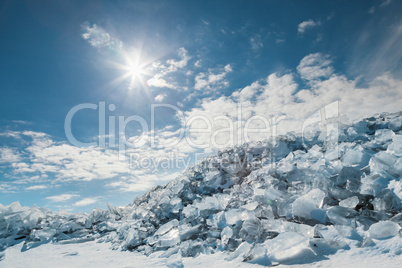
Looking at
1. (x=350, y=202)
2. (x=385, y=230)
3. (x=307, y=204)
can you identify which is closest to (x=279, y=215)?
(x=307, y=204)

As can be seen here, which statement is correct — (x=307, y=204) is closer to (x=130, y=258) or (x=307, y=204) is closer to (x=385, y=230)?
(x=385, y=230)

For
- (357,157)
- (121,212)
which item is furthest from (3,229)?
(357,157)

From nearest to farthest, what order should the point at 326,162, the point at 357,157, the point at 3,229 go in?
the point at 357,157, the point at 326,162, the point at 3,229

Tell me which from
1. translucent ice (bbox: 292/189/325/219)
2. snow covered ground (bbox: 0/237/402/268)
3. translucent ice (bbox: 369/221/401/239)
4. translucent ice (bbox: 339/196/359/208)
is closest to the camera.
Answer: snow covered ground (bbox: 0/237/402/268)

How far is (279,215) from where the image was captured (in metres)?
1.93

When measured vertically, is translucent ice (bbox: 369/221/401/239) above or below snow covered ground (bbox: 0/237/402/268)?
above

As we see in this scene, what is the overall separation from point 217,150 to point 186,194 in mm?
1608

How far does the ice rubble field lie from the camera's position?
1396 millimetres

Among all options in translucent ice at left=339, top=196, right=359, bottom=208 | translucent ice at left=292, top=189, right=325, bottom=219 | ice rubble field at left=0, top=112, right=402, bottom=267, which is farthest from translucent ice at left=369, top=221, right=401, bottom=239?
translucent ice at left=292, top=189, right=325, bottom=219

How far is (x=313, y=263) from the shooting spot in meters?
1.29

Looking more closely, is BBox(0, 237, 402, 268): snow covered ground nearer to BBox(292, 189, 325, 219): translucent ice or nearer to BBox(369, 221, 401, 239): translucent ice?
BBox(369, 221, 401, 239): translucent ice

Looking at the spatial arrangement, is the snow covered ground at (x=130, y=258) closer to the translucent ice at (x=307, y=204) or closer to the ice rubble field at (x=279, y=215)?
the ice rubble field at (x=279, y=215)

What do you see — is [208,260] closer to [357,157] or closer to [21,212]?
[357,157]

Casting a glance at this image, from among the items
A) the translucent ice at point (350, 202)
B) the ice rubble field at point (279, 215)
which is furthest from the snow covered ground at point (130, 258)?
the translucent ice at point (350, 202)
